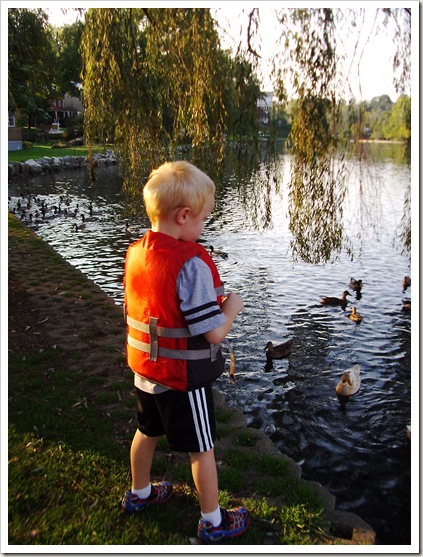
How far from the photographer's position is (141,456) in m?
2.66

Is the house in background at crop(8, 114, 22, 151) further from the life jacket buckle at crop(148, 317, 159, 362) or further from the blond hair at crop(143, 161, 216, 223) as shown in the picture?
the life jacket buckle at crop(148, 317, 159, 362)

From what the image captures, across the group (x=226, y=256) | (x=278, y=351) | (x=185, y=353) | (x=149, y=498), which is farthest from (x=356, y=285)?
(x=185, y=353)

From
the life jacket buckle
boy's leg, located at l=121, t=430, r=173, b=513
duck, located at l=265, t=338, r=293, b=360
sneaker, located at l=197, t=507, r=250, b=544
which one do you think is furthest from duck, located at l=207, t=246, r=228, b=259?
the life jacket buckle

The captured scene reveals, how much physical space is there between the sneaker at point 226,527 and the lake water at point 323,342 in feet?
4.47

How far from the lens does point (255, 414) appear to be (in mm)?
5203

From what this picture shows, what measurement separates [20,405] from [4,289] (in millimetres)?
1467

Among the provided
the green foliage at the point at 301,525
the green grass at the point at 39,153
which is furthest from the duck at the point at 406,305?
the green grass at the point at 39,153

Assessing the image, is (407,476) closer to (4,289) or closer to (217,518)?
(217,518)

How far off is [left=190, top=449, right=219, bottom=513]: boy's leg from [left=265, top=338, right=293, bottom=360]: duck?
4.09 m

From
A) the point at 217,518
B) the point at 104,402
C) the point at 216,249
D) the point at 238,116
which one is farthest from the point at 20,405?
the point at 216,249

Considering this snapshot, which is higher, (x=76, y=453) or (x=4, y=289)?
(x=4, y=289)

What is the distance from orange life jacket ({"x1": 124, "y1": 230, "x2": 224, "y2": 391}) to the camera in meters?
2.26

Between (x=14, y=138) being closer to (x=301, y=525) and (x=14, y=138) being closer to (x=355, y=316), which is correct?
(x=355, y=316)

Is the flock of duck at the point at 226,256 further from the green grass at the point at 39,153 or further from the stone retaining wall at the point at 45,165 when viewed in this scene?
the green grass at the point at 39,153
